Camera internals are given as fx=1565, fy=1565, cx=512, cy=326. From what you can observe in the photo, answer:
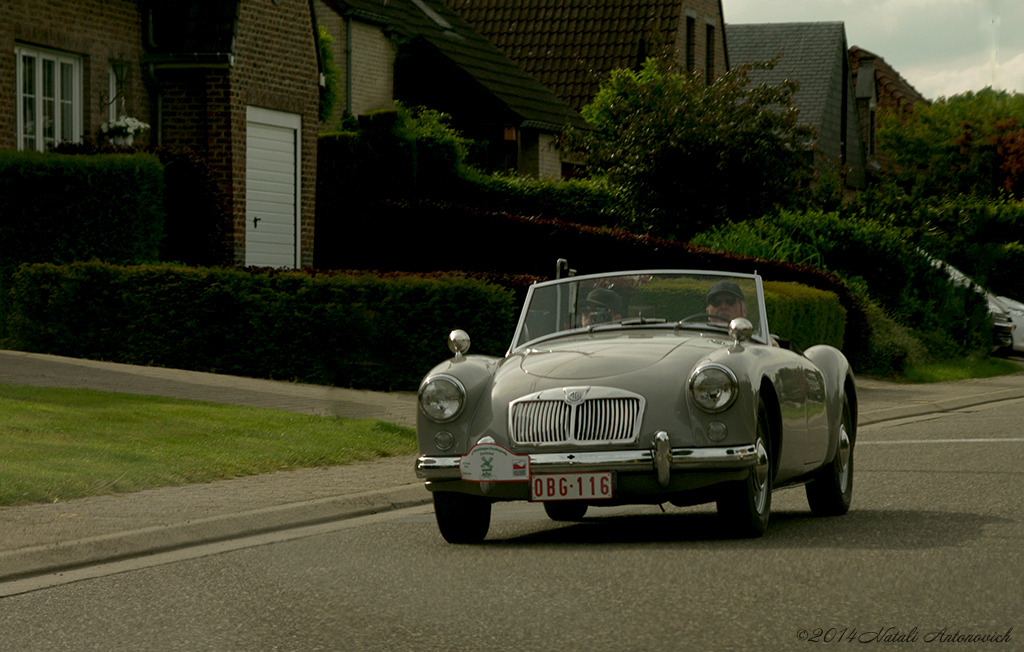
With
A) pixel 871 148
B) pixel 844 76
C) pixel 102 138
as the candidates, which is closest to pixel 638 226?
pixel 102 138

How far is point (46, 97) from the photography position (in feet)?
65.0

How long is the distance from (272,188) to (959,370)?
10.5 metres

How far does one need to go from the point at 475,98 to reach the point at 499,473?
27.6 meters

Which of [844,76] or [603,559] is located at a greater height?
[844,76]

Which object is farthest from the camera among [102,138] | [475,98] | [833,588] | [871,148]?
[871,148]

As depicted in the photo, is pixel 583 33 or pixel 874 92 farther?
pixel 874 92

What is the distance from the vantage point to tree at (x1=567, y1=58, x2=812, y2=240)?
2553cm

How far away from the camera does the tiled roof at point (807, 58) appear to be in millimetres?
51719

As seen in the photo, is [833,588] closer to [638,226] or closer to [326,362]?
[326,362]

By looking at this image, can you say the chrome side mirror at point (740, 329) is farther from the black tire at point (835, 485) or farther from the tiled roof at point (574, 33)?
the tiled roof at point (574, 33)

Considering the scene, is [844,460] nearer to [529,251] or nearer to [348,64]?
[529,251]

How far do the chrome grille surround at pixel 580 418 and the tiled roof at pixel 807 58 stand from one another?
43531 mm

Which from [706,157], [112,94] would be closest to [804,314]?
[706,157]

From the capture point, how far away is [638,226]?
1051 inches
